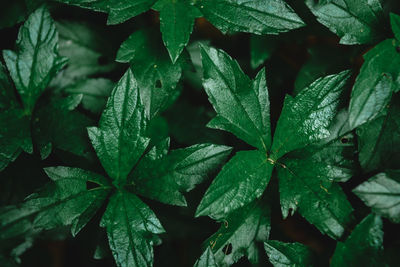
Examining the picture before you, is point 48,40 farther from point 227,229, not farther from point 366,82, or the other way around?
point 366,82

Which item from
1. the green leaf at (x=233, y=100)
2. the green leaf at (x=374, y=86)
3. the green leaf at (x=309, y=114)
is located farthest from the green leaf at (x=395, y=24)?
the green leaf at (x=233, y=100)

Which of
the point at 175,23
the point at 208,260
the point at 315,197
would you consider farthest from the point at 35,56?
the point at 315,197

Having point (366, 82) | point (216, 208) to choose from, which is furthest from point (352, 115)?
point (216, 208)

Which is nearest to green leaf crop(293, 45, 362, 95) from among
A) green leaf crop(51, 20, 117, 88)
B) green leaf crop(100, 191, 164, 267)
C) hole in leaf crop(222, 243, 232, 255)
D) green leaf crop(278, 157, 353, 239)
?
green leaf crop(278, 157, 353, 239)

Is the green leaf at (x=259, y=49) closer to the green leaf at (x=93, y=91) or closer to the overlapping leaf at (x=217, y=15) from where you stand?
the overlapping leaf at (x=217, y=15)

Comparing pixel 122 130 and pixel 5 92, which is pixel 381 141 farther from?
pixel 5 92

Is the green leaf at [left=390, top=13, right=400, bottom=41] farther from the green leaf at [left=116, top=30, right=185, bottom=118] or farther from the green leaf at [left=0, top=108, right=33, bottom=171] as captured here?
the green leaf at [left=0, top=108, right=33, bottom=171]
